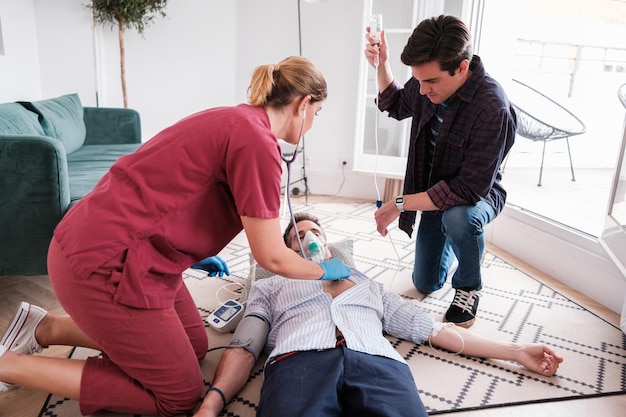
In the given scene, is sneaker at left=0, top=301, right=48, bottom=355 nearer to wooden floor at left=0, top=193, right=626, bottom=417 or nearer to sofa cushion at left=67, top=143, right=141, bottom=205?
wooden floor at left=0, top=193, right=626, bottom=417

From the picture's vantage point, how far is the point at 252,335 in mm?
1481

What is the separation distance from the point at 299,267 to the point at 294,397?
303 mm

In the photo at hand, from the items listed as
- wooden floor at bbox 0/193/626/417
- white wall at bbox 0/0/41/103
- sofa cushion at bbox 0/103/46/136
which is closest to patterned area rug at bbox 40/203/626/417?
wooden floor at bbox 0/193/626/417

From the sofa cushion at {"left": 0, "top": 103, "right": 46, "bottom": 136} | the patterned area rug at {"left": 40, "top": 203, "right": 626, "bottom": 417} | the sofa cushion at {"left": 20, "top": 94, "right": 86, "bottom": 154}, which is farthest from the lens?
the sofa cushion at {"left": 20, "top": 94, "right": 86, "bottom": 154}

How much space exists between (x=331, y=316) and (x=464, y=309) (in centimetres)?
75

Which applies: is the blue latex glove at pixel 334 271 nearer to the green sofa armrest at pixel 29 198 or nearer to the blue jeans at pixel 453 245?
the blue jeans at pixel 453 245

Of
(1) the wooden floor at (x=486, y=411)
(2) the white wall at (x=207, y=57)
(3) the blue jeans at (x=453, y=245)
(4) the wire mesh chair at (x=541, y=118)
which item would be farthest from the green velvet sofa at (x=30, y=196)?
(4) the wire mesh chair at (x=541, y=118)

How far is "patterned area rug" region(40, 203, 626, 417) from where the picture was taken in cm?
142

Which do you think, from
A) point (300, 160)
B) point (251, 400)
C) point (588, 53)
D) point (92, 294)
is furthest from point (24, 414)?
point (588, 53)

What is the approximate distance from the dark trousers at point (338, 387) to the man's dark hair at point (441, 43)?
1.02m

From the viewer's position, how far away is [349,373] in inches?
46.3

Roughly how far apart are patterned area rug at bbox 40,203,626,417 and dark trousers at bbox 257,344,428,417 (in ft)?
0.80

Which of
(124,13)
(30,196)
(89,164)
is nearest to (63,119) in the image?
(89,164)

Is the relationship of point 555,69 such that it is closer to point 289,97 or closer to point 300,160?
point 300,160
